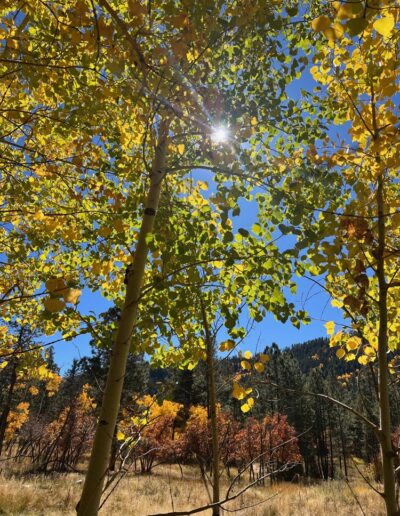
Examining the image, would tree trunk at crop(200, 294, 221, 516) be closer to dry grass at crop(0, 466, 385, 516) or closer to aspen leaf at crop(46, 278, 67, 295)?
aspen leaf at crop(46, 278, 67, 295)

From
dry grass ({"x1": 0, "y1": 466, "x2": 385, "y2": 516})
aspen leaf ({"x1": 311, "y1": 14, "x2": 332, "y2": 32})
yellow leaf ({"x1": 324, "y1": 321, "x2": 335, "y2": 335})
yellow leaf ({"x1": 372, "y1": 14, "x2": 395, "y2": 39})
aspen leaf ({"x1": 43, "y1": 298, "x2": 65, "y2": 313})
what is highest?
aspen leaf ({"x1": 311, "y1": 14, "x2": 332, "y2": 32})

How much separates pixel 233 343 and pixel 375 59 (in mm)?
2083

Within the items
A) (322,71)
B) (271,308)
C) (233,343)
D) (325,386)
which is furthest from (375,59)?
(325,386)

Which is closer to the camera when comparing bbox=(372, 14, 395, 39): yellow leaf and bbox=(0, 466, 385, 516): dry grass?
bbox=(372, 14, 395, 39): yellow leaf

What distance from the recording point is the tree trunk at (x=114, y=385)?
1878mm

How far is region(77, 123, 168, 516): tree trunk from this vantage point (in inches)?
73.9

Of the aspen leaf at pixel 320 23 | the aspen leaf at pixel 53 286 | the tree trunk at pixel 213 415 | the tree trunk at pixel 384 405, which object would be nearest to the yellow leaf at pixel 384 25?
the aspen leaf at pixel 320 23

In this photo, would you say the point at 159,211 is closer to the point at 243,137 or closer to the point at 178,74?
the point at 243,137

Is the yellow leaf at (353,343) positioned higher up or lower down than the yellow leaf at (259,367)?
higher up

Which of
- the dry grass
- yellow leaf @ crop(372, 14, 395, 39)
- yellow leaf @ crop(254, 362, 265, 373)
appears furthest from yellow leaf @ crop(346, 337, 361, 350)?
the dry grass

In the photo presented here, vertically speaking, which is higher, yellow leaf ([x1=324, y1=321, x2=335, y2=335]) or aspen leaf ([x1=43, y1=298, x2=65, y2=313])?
yellow leaf ([x1=324, y1=321, x2=335, y2=335])

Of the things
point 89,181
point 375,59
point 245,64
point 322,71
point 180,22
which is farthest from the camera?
point 89,181

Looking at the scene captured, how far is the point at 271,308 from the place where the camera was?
7.53 ft

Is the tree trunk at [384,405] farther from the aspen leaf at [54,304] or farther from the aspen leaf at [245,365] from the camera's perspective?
the aspen leaf at [54,304]
